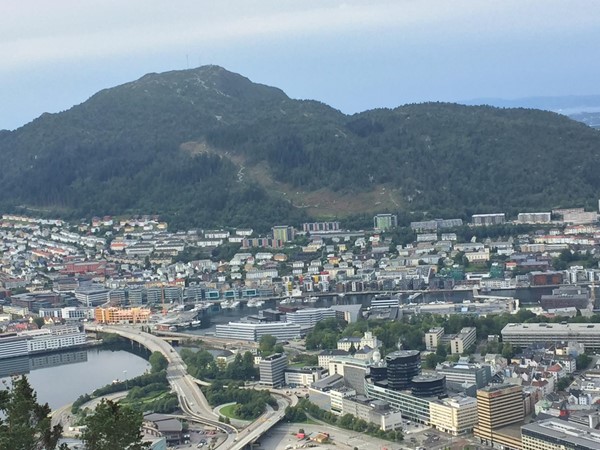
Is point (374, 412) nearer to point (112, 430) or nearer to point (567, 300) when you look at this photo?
point (567, 300)

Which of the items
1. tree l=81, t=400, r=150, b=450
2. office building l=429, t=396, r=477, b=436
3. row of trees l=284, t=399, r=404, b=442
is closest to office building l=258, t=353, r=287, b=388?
row of trees l=284, t=399, r=404, b=442

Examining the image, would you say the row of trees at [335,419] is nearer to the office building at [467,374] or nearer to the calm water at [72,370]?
the office building at [467,374]

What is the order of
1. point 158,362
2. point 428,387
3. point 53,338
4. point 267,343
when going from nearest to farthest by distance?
point 428,387 < point 158,362 < point 267,343 < point 53,338

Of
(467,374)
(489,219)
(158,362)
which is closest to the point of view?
(467,374)

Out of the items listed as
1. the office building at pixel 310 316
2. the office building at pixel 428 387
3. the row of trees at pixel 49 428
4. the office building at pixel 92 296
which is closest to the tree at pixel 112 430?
the row of trees at pixel 49 428

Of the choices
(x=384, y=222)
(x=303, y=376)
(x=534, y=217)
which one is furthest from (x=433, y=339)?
(x=384, y=222)

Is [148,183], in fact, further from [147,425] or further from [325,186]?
[147,425]
